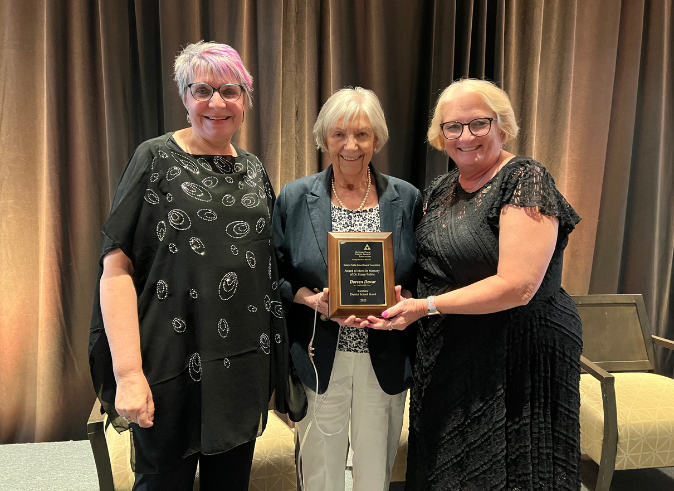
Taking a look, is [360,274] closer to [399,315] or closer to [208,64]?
[399,315]

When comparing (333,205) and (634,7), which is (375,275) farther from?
(634,7)

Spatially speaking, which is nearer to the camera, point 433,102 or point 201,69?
point 201,69

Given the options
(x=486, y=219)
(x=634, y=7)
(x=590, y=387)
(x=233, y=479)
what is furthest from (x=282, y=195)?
(x=634, y=7)

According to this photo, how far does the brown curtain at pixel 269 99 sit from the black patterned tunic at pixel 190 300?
1.27 metres

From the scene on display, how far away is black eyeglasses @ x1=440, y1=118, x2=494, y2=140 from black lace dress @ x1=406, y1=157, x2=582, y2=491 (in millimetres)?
136

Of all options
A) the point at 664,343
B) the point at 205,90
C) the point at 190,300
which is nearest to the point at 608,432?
the point at 664,343

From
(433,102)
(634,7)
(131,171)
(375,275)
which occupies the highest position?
(634,7)

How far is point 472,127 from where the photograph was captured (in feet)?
4.73

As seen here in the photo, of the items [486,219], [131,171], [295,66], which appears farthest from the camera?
[295,66]

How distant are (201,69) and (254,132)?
4.07 feet

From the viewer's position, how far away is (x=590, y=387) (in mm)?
2295

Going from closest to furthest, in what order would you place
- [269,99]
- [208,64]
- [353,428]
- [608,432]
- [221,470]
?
[208,64]
[221,470]
[353,428]
[608,432]
[269,99]

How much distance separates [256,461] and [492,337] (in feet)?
3.29

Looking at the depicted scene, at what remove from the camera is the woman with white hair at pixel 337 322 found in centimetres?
156
